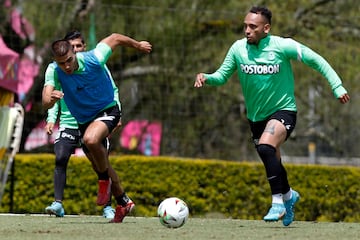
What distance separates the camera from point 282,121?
10.4m

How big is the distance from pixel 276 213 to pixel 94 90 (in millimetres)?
2287

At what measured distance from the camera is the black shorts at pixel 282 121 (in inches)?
411

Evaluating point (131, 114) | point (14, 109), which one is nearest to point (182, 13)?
point (131, 114)

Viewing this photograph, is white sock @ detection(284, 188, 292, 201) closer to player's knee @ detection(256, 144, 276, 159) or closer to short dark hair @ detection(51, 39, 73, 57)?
player's knee @ detection(256, 144, 276, 159)


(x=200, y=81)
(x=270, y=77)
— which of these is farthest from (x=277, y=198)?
(x=200, y=81)

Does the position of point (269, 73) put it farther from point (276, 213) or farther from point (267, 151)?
point (276, 213)

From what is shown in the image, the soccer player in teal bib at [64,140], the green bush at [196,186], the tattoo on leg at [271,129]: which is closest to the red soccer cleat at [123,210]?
the soccer player in teal bib at [64,140]

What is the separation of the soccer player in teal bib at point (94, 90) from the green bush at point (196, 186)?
215 inches

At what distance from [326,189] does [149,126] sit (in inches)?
131

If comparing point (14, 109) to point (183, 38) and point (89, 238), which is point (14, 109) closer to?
point (183, 38)

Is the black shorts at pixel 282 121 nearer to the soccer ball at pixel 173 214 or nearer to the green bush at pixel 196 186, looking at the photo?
the soccer ball at pixel 173 214

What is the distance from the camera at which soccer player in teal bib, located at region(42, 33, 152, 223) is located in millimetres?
10539

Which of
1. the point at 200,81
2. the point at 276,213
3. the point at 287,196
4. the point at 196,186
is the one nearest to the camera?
the point at 276,213

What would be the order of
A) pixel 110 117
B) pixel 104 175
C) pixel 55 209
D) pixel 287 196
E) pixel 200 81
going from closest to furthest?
pixel 200 81, pixel 287 196, pixel 110 117, pixel 104 175, pixel 55 209
